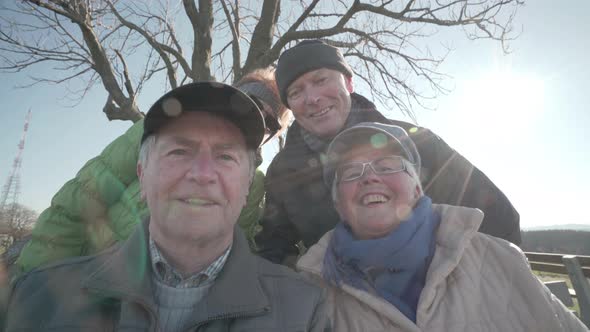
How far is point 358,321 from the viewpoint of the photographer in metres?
1.55

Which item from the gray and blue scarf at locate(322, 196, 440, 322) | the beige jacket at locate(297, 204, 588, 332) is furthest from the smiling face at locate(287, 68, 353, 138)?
the beige jacket at locate(297, 204, 588, 332)

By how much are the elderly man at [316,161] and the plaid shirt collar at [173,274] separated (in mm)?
840

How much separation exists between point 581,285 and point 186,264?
17.6 feet

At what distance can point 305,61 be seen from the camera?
95.7 inches

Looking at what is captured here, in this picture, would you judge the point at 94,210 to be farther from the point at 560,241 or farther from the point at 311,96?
the point at 560,241

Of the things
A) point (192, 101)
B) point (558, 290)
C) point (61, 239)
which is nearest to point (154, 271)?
point (192, 101)

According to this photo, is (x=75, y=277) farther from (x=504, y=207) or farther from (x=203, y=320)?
(x=504, y=207)

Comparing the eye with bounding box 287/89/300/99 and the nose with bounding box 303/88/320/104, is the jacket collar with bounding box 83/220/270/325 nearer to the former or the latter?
the nose with bounding box 303/88/320/104

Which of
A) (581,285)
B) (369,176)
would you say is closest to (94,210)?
(369,176)

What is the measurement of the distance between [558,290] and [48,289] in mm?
7621

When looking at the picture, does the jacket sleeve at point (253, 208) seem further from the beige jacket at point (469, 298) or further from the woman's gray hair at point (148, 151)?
the beige jacket at point (469, 298)

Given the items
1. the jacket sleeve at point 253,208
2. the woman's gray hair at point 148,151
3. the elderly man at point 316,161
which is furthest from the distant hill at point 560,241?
the woman's gray hair at point 148,151

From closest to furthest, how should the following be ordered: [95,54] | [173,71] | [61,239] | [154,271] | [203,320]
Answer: [203,320]
[154,271]
[61,239]
[95,54]
[173,71]

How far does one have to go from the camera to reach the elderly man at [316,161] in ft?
7.18
